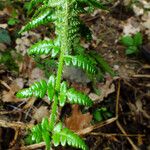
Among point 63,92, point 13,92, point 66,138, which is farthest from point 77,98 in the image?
point 13,92

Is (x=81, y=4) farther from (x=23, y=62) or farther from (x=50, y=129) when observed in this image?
(x=23, y=62)

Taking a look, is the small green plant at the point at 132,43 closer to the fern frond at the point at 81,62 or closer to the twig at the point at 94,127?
the twig at the point at 94,127

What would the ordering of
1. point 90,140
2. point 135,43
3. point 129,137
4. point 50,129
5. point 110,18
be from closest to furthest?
1. point 50,129
2. point 90,140
3. point 129,137
4. point 135,43
5. point 110,18

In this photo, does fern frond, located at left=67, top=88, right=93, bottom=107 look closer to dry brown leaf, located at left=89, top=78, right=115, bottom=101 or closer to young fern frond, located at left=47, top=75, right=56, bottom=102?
young fern frond, located at left=47, top=75, right=56, bottom=102

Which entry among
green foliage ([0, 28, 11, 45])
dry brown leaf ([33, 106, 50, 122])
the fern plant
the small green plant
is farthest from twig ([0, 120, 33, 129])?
A: the small green plant

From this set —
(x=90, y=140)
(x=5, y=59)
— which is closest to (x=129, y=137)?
(x=90, y=140)

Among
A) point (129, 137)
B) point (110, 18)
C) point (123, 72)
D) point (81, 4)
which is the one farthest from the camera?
point (110, 18)

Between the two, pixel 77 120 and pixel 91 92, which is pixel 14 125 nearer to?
pixel 77 120
